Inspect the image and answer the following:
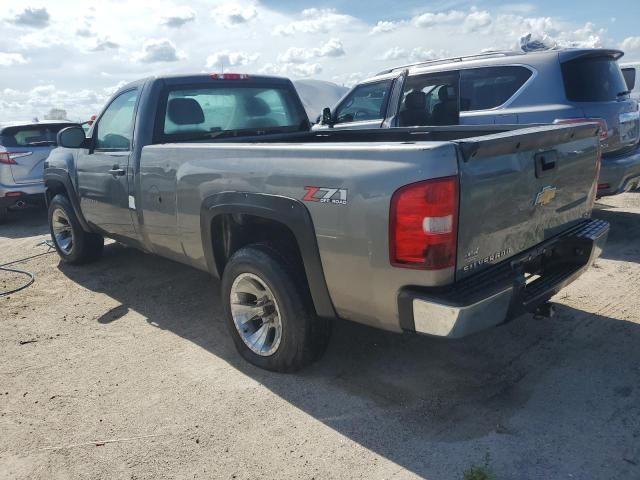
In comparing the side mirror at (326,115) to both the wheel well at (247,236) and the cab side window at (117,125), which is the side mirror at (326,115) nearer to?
the cab side window at (117,125)

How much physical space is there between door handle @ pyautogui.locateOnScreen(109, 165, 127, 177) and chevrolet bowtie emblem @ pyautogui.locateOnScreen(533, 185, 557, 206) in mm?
3166

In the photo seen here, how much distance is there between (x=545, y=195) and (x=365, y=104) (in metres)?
4.72

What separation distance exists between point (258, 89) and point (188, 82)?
70 cm

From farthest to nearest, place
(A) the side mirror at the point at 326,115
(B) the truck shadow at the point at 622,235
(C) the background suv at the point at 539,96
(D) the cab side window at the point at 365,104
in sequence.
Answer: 1. (D) the cab side window at the point at 365,104
2. (A) the side mirror at the point at 326,115
3. (C) the background suv at the point at 539,96
4. (B) the truck shadow at the point at 622,235

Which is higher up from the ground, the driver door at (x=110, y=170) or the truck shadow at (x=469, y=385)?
the driver door at (x=110, y=170)

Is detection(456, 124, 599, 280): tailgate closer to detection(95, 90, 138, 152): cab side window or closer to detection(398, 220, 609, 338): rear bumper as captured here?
detection(398, 220, 609, 338): rear bumper

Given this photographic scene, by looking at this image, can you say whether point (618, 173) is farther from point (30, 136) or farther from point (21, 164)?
point (30, 136)

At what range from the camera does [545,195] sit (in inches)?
117

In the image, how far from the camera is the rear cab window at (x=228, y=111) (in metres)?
4.44

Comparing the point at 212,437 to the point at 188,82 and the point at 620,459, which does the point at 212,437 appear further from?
the point at 188,82

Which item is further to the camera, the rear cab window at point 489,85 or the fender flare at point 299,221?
the rear cab window at point 489,85

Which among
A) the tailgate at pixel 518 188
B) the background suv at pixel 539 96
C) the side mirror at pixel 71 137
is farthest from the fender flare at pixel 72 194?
the tailgate at pixel 518 188

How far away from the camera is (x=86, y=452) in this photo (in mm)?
2816

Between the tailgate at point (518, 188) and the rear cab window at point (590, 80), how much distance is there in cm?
253
